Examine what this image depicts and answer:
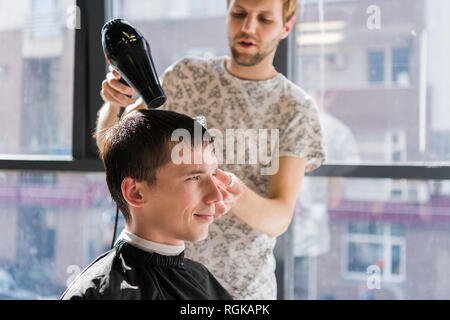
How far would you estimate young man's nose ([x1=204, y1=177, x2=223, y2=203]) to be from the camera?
1.23 metres

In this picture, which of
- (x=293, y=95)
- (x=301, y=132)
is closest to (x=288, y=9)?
(x=293, y=95)

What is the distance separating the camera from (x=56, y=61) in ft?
8.60

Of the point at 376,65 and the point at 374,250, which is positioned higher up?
the point at 376,65

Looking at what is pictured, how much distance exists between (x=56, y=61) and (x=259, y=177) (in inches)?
57.5

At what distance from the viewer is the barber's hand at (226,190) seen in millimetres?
1287

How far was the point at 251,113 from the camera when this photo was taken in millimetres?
1735

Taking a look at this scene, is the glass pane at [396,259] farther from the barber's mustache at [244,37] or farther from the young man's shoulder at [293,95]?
the barber's mustache at [244,37]

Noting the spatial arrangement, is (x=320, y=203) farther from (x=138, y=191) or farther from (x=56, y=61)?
(x=56, y=61)

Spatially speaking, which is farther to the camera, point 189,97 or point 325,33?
point 325,33

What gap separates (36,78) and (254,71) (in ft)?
4.74

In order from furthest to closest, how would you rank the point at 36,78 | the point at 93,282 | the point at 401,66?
the point at 36,78 → the point at 401,66 → the point at 93,282

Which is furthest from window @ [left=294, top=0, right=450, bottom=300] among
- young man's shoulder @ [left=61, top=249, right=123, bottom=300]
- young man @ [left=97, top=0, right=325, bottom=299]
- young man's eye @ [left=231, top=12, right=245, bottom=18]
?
young man's shoulder @ [left=61, top=249, right=123, bottom=300]

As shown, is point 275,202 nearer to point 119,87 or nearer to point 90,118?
point 119,87

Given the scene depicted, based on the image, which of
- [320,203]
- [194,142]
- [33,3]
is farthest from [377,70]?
[33,3]
